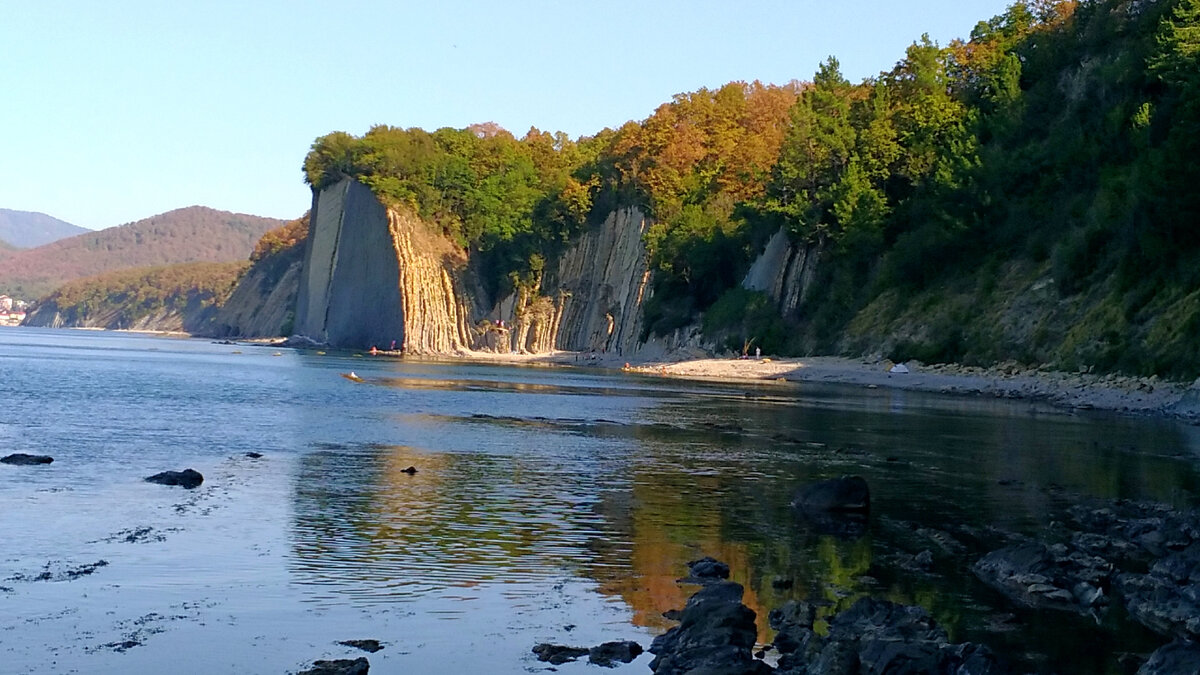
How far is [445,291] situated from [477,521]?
317 feet

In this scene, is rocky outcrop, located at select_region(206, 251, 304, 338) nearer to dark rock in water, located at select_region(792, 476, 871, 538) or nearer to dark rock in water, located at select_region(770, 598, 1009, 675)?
dark rock in water, located at select_region(792, 476, 871, 538)

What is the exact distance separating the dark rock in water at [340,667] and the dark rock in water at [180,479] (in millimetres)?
11832

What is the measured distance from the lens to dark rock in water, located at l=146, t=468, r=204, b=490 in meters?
21.9

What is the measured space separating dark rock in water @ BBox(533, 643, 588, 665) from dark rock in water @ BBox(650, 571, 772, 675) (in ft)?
2.16

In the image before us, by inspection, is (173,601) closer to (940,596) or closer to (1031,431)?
(940,596)

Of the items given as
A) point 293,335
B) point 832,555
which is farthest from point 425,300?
point 832,555

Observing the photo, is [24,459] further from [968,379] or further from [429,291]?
[429,291]

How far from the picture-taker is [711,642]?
1128 centimetres

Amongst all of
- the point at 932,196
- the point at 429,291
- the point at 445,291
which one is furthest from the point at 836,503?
the point at 445,291

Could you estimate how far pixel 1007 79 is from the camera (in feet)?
229

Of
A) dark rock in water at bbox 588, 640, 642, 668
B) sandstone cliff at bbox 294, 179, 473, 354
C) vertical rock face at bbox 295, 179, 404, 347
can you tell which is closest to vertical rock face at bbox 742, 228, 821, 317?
sandstone cliff at bbox 294, 179, 473, 354

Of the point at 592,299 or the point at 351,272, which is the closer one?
the point at 592,299

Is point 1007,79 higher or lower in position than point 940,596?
higher

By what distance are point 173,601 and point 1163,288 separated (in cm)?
4152
